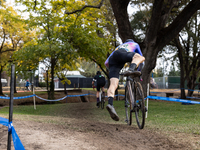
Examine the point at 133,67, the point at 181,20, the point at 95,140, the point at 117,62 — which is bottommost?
the point at 95,140

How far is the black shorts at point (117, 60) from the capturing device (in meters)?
4.30

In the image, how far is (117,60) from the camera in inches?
174

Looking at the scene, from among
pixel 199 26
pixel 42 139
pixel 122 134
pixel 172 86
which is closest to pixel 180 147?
pixel 122 134

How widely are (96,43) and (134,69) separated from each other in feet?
48.2

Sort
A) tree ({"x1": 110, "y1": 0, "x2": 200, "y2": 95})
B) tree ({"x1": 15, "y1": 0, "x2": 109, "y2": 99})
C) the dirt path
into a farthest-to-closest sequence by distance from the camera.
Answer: tree ({"x1": 15, "y1": 0, "x2": 109, "y2": 99})
tree ({"x1": 110, "y1": 0, "x2": 200, "y2": 95})
the dirt path

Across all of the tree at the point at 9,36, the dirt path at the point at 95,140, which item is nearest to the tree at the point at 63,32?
the tree at the point at 9,36

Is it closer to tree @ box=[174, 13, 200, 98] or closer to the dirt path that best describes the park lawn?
the dirt path

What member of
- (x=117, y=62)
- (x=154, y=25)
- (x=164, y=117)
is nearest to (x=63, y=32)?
(x=154, y=25)

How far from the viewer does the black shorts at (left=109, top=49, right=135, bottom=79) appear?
4305 mm

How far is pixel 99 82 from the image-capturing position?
12.6m

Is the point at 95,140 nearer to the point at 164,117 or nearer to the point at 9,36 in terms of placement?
the point at 164,117

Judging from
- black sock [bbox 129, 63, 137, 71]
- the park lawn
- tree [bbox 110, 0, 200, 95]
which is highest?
tree [bbox 110, 0, 200, 95]

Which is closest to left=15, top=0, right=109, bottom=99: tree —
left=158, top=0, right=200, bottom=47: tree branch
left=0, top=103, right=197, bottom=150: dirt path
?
left=158, top=0, right=200, bottom=47: tree branch

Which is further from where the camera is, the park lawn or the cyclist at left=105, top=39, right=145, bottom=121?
the park lawn
